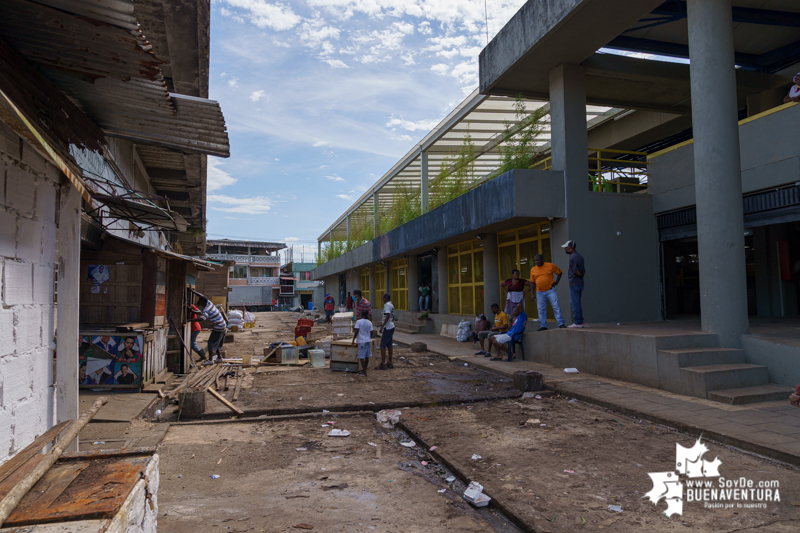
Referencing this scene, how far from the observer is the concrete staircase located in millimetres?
6523

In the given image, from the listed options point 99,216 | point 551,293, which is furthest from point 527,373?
point 99,216

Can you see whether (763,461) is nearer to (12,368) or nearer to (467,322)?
(12,368)

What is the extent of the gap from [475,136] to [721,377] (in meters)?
11.2

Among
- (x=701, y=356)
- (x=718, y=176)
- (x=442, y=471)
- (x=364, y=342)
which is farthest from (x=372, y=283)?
(x=442, y=471)

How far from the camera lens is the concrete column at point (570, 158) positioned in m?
10.9

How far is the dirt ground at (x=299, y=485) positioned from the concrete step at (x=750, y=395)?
4.38 meters

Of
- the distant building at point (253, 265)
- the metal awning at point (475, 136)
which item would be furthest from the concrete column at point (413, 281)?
the distant building at point (253, 265)

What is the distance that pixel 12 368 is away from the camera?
10.7 feet

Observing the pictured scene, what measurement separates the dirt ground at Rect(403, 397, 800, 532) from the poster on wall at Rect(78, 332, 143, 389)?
4821mm

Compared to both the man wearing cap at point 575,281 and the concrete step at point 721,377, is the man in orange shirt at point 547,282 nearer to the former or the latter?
the man wearing cap at point 575,281

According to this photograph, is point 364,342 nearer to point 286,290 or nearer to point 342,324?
point 342,324

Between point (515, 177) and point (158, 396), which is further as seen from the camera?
point (515, 177)

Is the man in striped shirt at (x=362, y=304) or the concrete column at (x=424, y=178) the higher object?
the concrete column at (x=424, y=178)

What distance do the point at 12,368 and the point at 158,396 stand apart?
507cm
